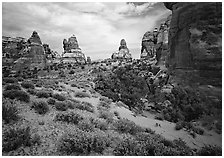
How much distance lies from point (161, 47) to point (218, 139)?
32.9m

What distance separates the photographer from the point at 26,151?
5.11 m

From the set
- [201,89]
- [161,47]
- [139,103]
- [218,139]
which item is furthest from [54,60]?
[218,139]

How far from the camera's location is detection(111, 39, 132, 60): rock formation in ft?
303

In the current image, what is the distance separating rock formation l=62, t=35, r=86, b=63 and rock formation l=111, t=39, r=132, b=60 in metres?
19.3

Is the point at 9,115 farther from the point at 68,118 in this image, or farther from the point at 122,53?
the point at 122,53

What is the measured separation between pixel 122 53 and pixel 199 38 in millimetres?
79069

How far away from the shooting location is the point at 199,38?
700 inches

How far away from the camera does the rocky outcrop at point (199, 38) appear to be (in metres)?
16.5

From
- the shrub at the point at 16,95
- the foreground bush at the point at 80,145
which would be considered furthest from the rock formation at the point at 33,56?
the foreground bush at the point at 80,145

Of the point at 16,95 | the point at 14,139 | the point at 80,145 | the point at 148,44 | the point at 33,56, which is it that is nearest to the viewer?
the point at 14,139

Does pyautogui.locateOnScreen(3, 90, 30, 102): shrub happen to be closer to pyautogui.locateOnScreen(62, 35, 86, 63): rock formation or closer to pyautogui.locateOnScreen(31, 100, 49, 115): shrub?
pyautogui.locateOnScreen(31, 100, 49, 115): shrub

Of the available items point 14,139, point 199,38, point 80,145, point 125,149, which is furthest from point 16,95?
point 199,38

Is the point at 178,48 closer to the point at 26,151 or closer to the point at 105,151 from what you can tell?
the point at 105,151

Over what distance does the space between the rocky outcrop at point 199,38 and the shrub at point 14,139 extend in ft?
58.1
